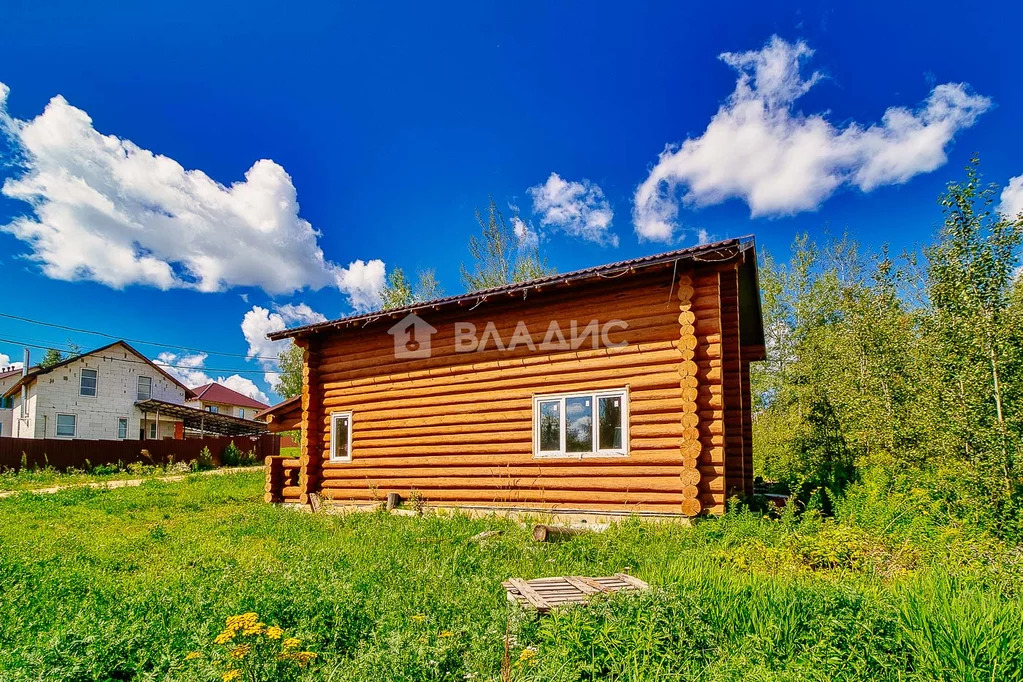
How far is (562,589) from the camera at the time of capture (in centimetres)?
544

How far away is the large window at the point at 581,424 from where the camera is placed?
10047 mm

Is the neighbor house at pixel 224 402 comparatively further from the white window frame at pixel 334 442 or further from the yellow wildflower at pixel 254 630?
the yellow wildflower at pixel 254 630

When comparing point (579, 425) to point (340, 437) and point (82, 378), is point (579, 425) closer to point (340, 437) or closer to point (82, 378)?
point (340, 437)

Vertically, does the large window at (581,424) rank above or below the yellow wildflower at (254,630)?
above

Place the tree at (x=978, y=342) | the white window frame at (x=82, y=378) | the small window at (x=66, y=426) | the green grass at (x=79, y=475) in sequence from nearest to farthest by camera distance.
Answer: the tree at (x=978, y=342)
the green grass at (x=79, y=475)
the small window at (x=66, y=426)
the white window frame at (x=82, y=378)

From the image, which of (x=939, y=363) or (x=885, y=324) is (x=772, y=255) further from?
(x=939, y=363)

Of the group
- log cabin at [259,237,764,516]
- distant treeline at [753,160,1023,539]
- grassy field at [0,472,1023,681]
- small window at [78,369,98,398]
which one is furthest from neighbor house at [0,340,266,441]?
distant treeline at [753,160,1023,539]

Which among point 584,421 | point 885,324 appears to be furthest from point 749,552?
point 885,324

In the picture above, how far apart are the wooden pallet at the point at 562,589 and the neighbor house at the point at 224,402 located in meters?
51.3

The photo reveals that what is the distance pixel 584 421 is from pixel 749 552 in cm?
400

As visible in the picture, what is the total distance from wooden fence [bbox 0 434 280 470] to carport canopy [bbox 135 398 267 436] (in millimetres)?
9551

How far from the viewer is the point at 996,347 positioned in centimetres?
798

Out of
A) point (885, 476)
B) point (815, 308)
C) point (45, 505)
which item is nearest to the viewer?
point (885, 476)

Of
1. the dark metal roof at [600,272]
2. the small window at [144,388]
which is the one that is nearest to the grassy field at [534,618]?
the dark metal roof at [600,272]
